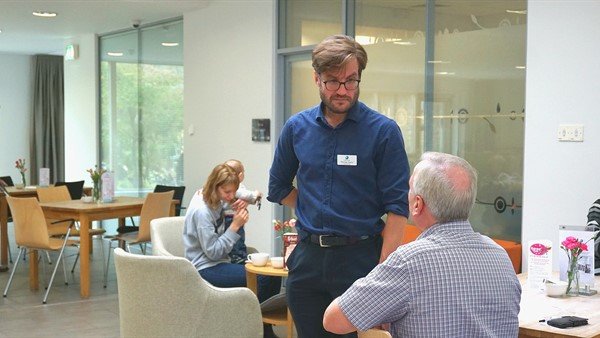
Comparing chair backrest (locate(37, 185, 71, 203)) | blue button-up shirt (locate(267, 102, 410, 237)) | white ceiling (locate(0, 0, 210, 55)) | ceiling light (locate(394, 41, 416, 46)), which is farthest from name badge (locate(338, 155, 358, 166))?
white ceiling (locate(0, 0, 210, 55))

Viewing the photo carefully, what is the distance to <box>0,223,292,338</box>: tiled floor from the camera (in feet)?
19.8

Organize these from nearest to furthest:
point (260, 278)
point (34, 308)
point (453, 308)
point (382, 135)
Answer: point (453, 308) < point (382, 135) < point (260, 278) < point (34, 308)

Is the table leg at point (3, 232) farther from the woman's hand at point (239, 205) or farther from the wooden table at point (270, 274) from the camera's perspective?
the wooden table at point (270, 274)

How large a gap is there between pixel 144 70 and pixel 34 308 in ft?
15.2

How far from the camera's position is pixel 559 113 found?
218 inches

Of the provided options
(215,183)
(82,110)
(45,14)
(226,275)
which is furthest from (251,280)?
(82,110)

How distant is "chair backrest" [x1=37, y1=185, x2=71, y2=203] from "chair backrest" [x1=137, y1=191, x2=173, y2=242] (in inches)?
55.8

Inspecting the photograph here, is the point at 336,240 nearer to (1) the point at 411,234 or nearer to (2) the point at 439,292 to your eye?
(2) the point at 439,292

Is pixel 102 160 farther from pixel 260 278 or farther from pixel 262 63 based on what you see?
pixel 260 278

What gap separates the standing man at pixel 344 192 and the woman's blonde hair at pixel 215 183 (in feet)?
7.65

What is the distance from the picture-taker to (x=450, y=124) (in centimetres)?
642

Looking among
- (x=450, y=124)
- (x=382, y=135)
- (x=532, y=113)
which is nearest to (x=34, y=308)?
(x=450, y=124)

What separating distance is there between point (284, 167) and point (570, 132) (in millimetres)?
3093

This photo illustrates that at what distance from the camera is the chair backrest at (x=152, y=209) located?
7469mm
